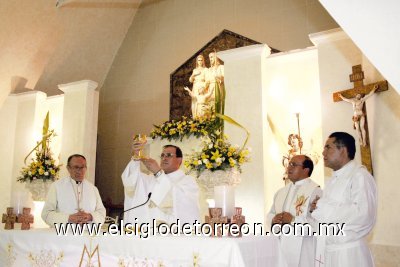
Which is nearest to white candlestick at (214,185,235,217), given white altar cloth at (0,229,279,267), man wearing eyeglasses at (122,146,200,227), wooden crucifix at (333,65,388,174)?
white altar cloth at (0,229,279,267)

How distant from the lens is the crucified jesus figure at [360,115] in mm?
5219

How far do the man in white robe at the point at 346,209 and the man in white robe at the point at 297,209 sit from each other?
0.41 m

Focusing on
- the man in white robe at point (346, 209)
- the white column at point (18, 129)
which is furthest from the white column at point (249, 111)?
the white column at point (18, 129)

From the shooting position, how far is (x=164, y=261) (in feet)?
9.09

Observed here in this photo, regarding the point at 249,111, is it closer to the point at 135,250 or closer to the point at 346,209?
the point at 346,209

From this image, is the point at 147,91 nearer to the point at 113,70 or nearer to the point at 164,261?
the point at 113,70

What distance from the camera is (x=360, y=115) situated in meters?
5.29

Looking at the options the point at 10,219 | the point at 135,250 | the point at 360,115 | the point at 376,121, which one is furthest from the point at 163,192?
the point at 376,121

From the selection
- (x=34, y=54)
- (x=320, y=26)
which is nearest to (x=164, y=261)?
(x=320, y=26)

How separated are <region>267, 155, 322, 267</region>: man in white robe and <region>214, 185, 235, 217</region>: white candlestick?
884 millimetres

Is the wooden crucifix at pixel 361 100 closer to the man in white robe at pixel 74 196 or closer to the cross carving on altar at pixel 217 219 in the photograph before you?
the cross carving on altar at pixel 217 219

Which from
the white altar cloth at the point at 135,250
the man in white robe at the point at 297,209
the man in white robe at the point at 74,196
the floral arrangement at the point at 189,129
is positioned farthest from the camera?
the floral arrangement at the point at 189,129

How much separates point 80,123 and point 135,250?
5928 millimetres

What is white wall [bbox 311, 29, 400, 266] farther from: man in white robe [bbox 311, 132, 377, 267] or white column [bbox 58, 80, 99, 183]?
white column [bbox 58, 80, 99, 183]
